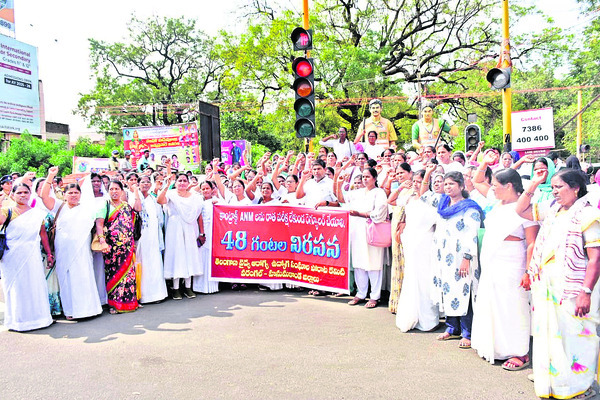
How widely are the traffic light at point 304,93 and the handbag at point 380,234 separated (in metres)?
2.12

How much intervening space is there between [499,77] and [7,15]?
32236 millimetres

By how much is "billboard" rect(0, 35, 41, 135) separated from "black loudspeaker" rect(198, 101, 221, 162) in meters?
17.3

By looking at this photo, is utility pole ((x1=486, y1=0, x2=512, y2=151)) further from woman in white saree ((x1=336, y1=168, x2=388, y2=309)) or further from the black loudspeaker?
the black loudspeaker

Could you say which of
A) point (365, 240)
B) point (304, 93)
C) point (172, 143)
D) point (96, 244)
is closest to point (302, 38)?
point (304, 93)

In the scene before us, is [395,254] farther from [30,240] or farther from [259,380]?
Result: [30,240]

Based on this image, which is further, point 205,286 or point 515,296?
point 205,286

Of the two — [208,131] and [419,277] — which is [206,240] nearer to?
[419,277]

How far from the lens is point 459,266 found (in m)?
4.92

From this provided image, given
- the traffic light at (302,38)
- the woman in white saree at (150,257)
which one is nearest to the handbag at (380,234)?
the woman in white saree at (150,257)

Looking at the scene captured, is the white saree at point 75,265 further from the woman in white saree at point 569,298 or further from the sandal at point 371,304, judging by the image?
the woman in white saree at point 569,298

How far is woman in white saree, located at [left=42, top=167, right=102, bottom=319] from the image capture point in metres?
6.20

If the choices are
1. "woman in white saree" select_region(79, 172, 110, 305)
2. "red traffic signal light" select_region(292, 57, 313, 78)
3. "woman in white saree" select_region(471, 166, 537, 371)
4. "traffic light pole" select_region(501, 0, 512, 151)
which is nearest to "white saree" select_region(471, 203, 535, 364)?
"woman in white saree" select_region(471, 166, 537, 371)

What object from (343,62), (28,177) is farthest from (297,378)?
(343,62)

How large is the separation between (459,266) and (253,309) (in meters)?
2.86
